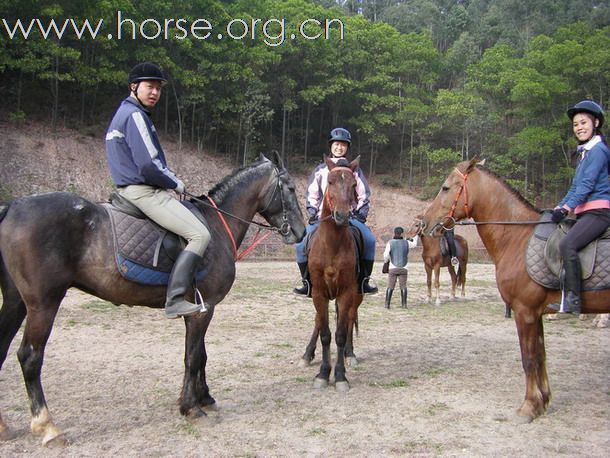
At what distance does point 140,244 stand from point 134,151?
2.96 ft

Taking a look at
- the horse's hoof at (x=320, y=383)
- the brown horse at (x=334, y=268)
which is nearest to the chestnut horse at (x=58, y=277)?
the brown horse at (x=334, y=268)

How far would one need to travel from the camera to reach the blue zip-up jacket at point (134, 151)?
4941 mm

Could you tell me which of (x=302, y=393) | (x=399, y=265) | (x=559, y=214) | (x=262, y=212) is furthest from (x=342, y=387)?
(x=399, y=265)

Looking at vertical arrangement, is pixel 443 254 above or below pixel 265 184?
below

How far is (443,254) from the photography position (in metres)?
14.8

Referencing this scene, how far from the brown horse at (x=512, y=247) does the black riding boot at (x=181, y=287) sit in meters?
2.99

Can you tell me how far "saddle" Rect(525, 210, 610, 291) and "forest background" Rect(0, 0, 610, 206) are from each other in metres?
31.3

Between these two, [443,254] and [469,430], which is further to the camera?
[443,254]

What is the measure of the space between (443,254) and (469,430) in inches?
397

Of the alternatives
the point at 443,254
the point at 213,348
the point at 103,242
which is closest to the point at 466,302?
the point at 443,254

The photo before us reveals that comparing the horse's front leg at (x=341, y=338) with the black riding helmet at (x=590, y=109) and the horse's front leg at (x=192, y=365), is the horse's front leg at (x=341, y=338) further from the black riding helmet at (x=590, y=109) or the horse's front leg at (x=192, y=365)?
the black riding helmet at (x=590, y=109)

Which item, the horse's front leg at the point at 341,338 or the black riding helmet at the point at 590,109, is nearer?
the black riding helmet at the point at 590,109

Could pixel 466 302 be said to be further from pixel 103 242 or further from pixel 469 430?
pixel 103 242

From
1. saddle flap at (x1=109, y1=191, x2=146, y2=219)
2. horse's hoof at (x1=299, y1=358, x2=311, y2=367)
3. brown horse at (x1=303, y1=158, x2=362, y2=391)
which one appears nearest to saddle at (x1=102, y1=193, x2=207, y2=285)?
saddle flap at (x1=109, y1=191, x2=146, y2=219)
